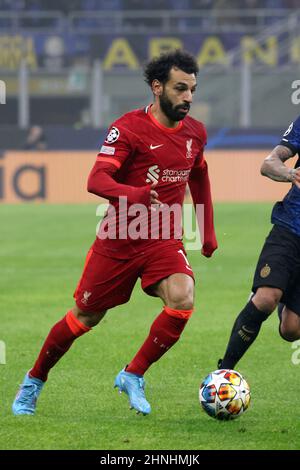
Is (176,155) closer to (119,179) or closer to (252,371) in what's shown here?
(119,179)

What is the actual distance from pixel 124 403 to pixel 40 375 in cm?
63

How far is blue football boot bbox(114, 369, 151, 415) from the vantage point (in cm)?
654

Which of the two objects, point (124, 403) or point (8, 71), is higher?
point (124, 403)

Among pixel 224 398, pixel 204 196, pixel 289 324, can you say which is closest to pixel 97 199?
pixel 204 196

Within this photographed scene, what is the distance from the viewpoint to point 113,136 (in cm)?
657

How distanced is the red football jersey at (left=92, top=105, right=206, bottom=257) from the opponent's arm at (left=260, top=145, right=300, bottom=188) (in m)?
0.50

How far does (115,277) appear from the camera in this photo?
6.66m

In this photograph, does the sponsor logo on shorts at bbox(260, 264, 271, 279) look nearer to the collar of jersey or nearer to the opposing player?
the opposing player

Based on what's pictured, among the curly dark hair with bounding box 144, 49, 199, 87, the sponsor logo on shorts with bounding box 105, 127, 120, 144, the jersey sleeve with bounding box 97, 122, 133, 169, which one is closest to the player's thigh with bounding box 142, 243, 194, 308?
the jersey sleeve with bounding box 97, 122, 133, 169

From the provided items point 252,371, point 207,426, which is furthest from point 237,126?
point 207,426

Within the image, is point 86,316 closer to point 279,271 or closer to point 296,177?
point 279,271

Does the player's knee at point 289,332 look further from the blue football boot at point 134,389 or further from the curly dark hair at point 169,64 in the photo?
the curly dark hair at point 169,64

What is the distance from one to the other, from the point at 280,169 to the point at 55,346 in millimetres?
1784

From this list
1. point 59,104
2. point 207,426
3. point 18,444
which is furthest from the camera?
point 59,104
